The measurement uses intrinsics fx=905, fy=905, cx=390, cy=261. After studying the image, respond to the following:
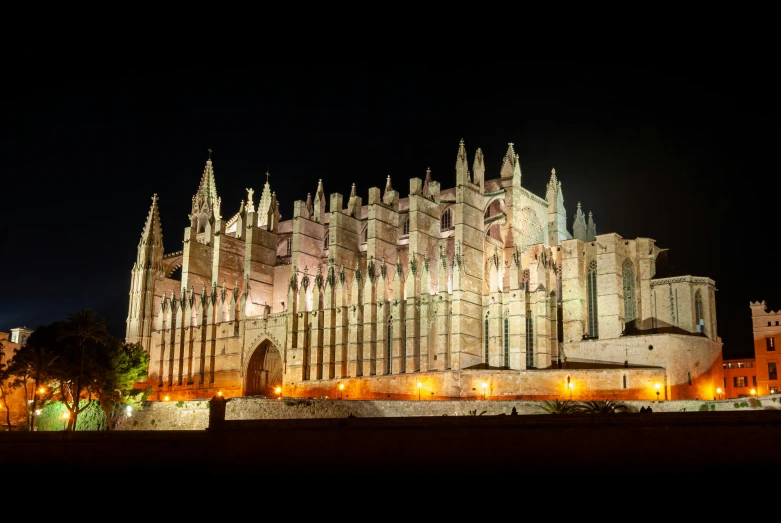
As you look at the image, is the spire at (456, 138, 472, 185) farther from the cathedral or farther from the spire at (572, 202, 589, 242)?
the spire at (572, 202, 589, 242)

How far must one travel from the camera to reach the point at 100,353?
155 ft

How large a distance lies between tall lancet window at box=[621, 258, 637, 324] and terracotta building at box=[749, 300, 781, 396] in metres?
6.10

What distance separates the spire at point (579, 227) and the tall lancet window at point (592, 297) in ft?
22.2

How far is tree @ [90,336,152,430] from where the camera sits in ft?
150

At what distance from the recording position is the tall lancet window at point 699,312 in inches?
1763

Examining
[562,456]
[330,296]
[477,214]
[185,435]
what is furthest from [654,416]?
[330,296]

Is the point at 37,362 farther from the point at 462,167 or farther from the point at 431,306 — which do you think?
the point at 462,167

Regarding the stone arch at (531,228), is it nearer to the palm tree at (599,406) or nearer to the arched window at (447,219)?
the arched window at (447,219)

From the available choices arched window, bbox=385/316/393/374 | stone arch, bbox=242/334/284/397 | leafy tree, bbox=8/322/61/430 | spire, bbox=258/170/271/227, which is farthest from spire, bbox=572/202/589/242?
leafy tree, bbox=8/322/61/430

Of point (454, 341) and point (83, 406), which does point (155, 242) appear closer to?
point (83, 406)

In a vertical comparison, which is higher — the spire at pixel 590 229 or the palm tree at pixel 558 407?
the spire at pixel 590 229

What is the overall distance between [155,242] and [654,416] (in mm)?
46032

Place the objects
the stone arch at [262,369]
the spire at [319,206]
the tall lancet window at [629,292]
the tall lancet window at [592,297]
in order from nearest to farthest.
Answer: the tall lancet window at [592,297], the tall lancet window at [629,292], the stone arch at [262,369], the spire at [319,206]

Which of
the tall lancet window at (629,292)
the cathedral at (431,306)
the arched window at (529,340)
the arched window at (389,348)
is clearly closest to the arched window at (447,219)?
the cathedral at (431,306)
